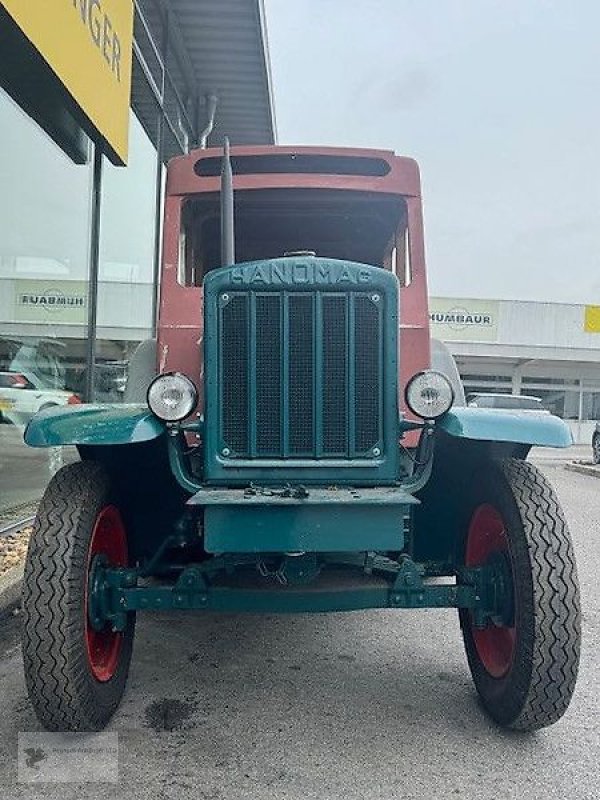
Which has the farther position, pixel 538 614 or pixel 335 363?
pixel 335 363

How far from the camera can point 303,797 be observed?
2369mm

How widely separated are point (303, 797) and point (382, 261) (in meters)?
2.94

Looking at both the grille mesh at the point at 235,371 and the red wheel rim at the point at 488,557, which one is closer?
the grille mesh at the point at 235,371

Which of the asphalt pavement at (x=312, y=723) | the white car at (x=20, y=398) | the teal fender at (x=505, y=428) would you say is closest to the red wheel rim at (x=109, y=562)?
the asphalt pavement at (x=312, y=723)

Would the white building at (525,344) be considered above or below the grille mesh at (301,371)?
above

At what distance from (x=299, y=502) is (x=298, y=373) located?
568 millimetres

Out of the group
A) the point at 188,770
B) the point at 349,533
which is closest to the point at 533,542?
the point at 349,533

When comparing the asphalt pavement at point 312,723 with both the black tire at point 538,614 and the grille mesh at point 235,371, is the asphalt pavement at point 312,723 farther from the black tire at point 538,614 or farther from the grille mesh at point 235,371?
the grille mesh at point 235,371

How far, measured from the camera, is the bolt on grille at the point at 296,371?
2871mm

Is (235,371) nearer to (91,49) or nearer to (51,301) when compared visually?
(91,49)

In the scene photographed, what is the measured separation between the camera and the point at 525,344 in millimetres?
27922

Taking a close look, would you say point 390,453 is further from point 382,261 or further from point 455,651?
point 382,261

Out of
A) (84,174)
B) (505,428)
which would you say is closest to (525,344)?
(84,174)

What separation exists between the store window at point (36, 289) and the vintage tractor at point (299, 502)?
324 centimetres
